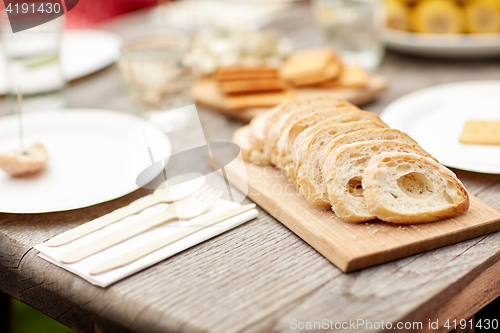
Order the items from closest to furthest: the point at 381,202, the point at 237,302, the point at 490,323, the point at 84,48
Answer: the point at 237,302 < the point at 381,202 < the point at 490,323 < the point at 84,48

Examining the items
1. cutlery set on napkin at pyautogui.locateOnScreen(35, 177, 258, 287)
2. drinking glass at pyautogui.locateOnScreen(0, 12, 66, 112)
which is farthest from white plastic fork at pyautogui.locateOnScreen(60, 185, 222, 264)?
drinking glass at pyautogui.locateOnScreen(0, 12, 66, 112)

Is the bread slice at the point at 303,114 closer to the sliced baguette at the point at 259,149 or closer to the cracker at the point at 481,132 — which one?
the sliced baguette at the point at 259,149

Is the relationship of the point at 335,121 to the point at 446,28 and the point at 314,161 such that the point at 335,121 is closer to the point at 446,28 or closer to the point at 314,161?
the point at 314,161

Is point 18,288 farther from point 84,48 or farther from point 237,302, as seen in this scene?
point 84,48

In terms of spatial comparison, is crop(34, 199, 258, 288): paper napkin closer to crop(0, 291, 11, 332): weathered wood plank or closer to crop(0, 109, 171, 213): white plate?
crop(0, 109, 171, 213): white plate

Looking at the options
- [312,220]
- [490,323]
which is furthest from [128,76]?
[490,323]
